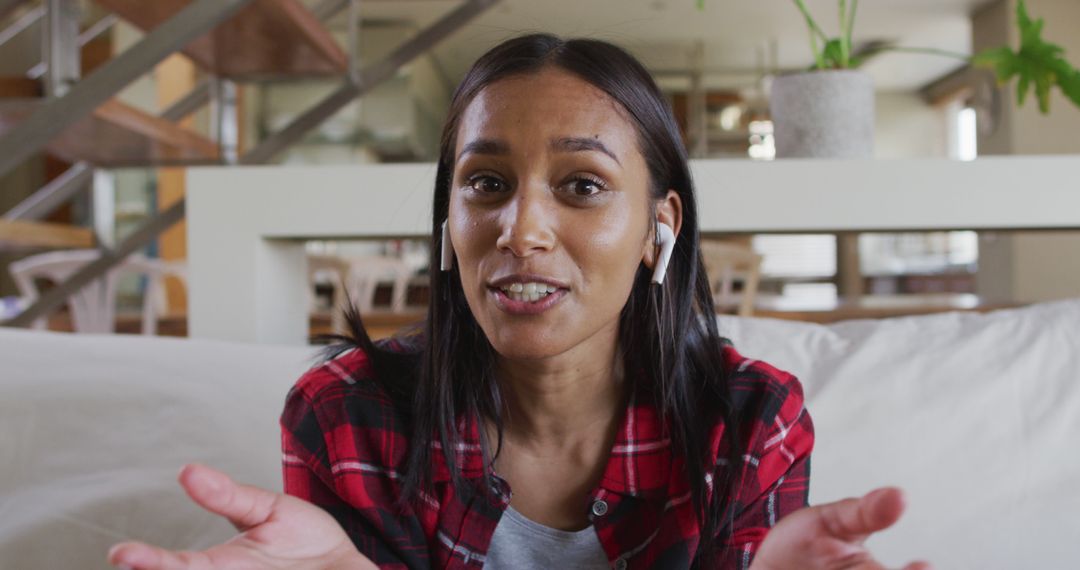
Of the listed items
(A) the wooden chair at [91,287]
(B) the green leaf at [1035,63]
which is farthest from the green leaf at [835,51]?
(A) the wooden chair at [91,287]

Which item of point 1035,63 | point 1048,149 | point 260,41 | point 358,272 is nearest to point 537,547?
point 1035,63

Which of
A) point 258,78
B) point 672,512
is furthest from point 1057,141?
point 672,512

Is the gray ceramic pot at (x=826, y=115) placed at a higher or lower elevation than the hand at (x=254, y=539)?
higher

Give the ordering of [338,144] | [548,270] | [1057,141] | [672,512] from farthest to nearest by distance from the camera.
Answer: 1. [338,144]
2. [1057,141]
3. [672,512]
4. [548,270]

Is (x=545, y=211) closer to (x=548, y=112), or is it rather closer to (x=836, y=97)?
(x=548, y=112)

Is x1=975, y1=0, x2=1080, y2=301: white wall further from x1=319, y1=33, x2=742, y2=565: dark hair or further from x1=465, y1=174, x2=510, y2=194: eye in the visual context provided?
x1=465, y1=174, x2=510, y2=194: eye

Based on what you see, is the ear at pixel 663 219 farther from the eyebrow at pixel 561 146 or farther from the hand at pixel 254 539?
the hand at pixel 254 539

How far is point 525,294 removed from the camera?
0.88 m

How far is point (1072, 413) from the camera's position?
1.16 metres

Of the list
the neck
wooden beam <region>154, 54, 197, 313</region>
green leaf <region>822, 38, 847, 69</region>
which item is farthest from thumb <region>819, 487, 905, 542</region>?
wooden beam <region>154, 54, 197, 313</region>

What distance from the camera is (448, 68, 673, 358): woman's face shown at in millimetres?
882

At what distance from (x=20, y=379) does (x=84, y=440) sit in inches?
4.9

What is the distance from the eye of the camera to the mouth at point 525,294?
2.88 feet

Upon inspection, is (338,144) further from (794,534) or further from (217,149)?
(794,534)
